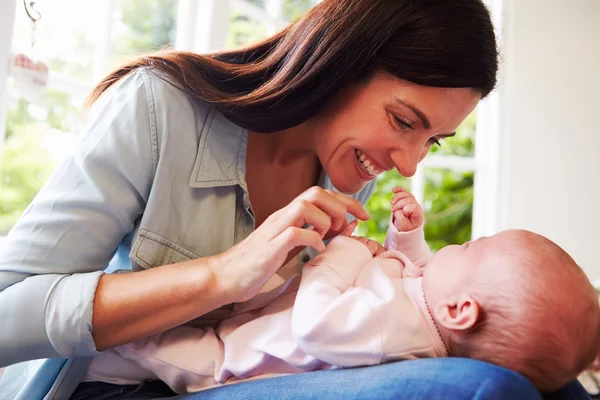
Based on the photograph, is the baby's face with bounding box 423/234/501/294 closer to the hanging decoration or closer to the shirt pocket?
the shirt pocket

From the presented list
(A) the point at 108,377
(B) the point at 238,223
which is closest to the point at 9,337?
(A) the point at 108,377

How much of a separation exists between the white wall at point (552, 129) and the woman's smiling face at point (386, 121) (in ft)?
7.87

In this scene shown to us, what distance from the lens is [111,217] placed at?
3.47 feet

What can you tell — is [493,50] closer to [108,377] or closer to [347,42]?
[347,42]

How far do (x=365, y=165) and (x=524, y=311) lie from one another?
56 centimetres

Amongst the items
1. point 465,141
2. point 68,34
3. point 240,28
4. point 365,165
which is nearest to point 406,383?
point 365,165

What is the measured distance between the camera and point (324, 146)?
1336mm

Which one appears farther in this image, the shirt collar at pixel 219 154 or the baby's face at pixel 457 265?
the shirt collar at pixel 219 154

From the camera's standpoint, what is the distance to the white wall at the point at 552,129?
349 cm

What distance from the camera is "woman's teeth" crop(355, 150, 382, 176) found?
132 cm

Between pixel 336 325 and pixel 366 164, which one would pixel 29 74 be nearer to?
pixel 366 164

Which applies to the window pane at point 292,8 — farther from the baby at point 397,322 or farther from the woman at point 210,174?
the baby at point 397,322

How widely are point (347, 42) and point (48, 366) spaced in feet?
2.81

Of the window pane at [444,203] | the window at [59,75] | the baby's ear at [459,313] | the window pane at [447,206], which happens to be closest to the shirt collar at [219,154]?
the baby's ear at [459,313]
